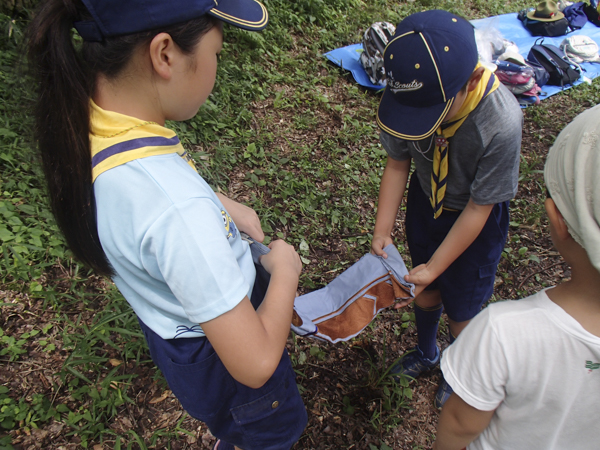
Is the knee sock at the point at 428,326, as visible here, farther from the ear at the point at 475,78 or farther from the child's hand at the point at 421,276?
the ear at the point at 475,78

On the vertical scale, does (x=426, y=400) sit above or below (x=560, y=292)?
below

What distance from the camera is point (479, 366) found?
3.06 ft

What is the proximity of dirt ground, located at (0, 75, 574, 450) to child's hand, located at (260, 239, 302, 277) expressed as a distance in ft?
4.23

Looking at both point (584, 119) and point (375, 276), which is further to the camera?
point (375, 276)

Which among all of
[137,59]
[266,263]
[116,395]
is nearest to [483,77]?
[266,263]

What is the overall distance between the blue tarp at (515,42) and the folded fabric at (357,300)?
10.6 feet

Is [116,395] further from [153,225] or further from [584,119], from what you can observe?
[584,119]

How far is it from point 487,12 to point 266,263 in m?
7.15

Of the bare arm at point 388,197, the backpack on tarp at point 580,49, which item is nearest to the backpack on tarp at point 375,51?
the bare arm at point 388,197

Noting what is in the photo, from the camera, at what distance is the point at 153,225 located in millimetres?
824

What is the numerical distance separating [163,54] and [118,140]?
228mm

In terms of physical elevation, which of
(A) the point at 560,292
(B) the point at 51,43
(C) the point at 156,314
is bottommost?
(C) the point at 156,314

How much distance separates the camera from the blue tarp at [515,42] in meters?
4.60

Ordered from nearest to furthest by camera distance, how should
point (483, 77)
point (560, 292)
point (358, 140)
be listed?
point (560, 292) < point (483, 77) < point (358, 140)
